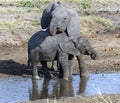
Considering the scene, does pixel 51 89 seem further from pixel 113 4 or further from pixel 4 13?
pixel 113 4

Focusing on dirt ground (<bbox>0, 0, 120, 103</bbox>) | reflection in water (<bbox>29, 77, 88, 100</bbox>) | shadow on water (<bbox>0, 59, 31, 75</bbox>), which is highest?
reflection in water (<bbox>29, 77, 88, 100</bbox>)

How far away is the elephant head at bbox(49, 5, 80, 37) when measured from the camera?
1391cm

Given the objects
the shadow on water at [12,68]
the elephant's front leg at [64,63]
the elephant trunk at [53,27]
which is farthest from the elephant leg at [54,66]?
the elephant trunk at [53,27]

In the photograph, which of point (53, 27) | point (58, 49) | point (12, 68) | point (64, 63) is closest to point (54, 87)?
point (64, 63)

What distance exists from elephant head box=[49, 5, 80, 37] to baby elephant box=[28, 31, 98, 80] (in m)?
0.20

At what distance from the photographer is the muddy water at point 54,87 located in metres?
12.7

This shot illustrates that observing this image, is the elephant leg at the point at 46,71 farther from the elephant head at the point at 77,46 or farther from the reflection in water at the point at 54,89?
the elephant head at the point at 77,46

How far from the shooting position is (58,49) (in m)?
14.2

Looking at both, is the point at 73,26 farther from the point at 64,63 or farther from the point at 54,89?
the point at 54,89

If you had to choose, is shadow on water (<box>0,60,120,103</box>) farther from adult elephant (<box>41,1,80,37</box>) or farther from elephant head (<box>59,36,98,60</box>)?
adult elephant (<box>41,1,80,37</box>)

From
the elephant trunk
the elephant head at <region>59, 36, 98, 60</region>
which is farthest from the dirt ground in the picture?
the elephant trunk

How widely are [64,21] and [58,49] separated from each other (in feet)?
2.30

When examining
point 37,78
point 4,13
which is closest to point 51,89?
point 37,78

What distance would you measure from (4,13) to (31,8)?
2.41 metres
